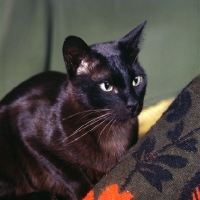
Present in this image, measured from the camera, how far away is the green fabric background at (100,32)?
143cm

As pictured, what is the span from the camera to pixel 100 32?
60.7 inches

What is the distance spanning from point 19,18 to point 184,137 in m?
0.87

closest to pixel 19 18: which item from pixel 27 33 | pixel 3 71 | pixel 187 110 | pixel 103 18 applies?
pixel 27 33

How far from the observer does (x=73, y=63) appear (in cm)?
92

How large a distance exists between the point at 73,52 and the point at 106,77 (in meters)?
0.10

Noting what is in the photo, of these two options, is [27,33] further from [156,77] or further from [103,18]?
[156,77]

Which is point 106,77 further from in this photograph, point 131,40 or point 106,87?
point 131,40

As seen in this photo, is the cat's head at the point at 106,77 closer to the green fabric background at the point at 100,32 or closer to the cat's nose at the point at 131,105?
the cat's nose at the point at 131,105

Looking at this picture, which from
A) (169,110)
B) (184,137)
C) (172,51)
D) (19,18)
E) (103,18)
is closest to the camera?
(184,137)

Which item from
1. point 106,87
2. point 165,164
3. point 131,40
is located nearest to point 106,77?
point 106,87

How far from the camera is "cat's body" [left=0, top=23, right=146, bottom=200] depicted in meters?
0.90

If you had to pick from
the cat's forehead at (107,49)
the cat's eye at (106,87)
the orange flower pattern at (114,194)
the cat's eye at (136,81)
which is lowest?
the orange flower pattern at (114,194)

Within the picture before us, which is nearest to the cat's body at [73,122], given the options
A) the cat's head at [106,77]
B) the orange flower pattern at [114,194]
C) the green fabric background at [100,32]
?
the cat's head at [106,77]

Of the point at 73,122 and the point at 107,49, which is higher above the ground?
the point at 107,49
